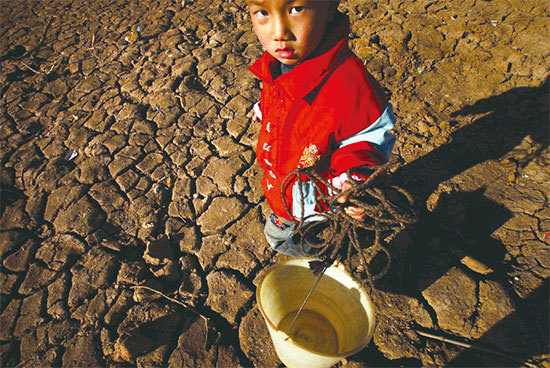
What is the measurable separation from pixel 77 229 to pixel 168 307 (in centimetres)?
110

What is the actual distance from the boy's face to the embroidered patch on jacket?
Answer: 0.40m

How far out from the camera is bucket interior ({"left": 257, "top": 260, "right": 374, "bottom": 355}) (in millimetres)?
1620

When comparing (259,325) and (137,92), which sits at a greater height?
(137,92)

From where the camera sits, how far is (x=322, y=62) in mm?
1224

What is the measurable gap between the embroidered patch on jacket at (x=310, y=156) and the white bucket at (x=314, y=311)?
547 millimetres

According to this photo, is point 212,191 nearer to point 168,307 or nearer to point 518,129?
point 168,307

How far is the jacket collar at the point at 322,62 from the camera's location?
121 centimetres

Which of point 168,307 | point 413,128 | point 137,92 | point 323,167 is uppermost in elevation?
point 323,167

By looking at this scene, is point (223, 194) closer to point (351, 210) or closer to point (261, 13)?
point (351, 210)

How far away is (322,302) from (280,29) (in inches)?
62.3

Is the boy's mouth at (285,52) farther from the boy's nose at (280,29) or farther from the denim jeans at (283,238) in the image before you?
the denim jeans at (283,238)

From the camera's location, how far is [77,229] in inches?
98.5

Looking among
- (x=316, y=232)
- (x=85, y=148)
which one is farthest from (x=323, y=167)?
(x=85, y=148)

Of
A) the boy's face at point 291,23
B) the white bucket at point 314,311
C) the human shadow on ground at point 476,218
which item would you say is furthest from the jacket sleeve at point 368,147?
the human shadow on ground at point 476,218
